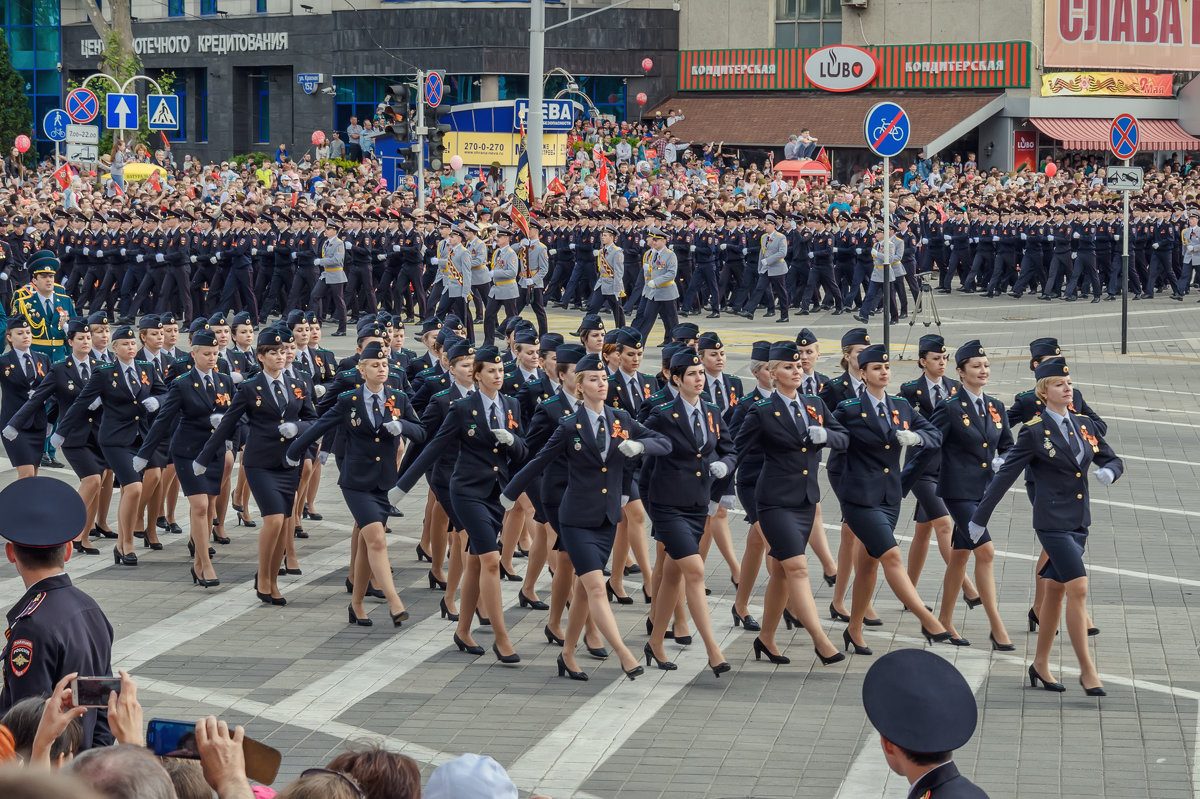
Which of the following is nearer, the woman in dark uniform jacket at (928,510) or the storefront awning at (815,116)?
the woman in dark uniform jacket at (928,510)

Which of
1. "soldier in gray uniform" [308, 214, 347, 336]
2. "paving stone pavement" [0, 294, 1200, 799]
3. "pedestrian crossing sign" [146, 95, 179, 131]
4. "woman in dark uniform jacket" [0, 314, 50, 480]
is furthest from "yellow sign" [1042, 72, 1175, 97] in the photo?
"woman in dark uniform jacket" [0, 314, 50, 480]

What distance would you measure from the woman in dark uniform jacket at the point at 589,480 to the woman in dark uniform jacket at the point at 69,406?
4.79 meters

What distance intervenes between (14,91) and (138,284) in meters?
34.8

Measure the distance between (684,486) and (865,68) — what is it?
43392 mm

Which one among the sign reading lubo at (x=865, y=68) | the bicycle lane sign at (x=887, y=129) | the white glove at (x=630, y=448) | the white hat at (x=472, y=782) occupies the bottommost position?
the white hat at (x=472, y=782)

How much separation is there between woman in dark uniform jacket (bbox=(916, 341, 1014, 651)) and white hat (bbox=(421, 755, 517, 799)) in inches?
266

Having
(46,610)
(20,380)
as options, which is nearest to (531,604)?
(20,380)

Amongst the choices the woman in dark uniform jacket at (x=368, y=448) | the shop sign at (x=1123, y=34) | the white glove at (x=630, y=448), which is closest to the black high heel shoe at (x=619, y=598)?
the woman in dark uniform jacket at (x=368, y=448)

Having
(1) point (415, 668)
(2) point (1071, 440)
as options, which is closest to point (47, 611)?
(1) point (415, 668)

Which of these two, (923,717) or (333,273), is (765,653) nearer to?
(923,717)

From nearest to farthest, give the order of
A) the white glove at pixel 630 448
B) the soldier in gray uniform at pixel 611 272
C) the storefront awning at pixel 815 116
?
the white glove at pixel 630 448, the soldier in gray uniform at pixel 611 272, the storefront awning at pixel 815 116

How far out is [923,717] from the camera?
4742mm

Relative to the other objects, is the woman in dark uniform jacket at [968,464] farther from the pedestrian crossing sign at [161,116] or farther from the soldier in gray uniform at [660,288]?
the pedestrian crossing sign at [161,116]

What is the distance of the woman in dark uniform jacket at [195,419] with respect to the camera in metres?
12.7
